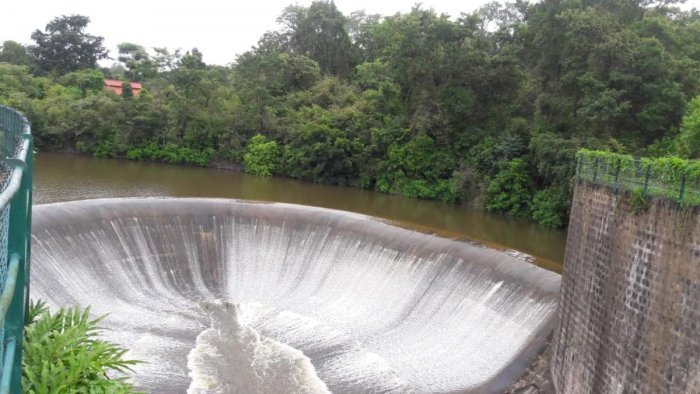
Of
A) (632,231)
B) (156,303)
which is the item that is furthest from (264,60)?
(632,231)

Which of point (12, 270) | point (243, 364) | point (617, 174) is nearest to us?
point (12, 270)

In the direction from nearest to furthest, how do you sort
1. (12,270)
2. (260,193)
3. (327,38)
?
(12,270) → (260,193) → (327,38)

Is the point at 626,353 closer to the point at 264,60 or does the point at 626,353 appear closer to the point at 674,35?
the point at 674,35

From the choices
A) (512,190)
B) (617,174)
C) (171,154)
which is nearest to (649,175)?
(617,174)

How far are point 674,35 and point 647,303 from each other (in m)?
18.2

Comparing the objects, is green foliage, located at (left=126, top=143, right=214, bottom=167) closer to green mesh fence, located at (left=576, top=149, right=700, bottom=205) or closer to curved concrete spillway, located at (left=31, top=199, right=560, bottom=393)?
curved concrete spillway, located at (left=31, top=199, right=560, bottom=393)

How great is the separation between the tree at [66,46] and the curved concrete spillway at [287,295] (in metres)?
36.5

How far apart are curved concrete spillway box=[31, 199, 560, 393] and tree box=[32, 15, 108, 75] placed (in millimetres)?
36546

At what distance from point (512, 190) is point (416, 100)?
276 inches

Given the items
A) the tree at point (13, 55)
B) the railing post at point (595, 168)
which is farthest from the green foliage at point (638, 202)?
the tree at point (13, 55)

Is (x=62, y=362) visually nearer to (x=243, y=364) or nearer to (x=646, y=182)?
(x=243, y=364)

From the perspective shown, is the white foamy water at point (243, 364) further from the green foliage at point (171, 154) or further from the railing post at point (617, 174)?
Result: the green foliage at point (171, 154)

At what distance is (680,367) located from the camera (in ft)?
21.4

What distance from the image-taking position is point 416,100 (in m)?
27.8
